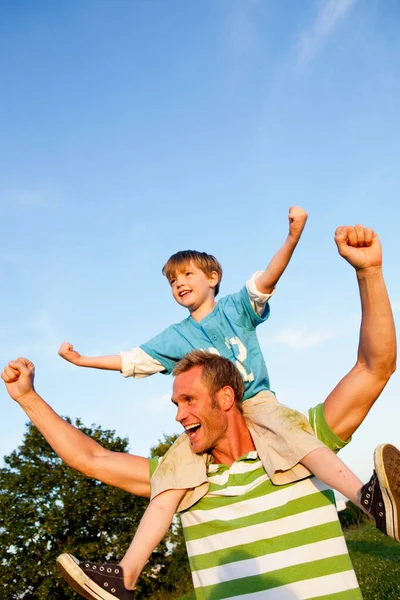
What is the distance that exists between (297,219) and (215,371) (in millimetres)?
1123

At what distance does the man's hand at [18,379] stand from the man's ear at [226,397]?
115 centimetres

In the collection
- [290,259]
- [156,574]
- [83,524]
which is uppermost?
[83,524]

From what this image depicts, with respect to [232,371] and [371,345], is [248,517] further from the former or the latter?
[371,345]

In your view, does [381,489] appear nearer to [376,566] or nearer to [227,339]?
[227,339]

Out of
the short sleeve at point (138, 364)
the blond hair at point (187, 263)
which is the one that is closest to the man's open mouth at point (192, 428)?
the short sleeve at point (138, 364)

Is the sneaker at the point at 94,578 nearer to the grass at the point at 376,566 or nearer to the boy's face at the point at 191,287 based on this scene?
the boy's face at the point at 191,287

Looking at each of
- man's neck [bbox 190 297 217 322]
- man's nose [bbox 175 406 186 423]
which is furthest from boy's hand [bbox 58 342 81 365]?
man's nose [bbox 175 406 186 423]

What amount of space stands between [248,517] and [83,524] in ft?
101

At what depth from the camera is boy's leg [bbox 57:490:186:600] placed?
9.80 ft

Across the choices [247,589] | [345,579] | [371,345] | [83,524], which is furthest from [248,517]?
[83,524]

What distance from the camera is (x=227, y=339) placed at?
4.70m

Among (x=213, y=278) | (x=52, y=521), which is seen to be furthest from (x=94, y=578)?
(x=52, y=521)

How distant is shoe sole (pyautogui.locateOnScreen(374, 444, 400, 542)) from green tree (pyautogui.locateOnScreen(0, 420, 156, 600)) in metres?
30.0

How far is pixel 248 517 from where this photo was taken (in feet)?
11.2
